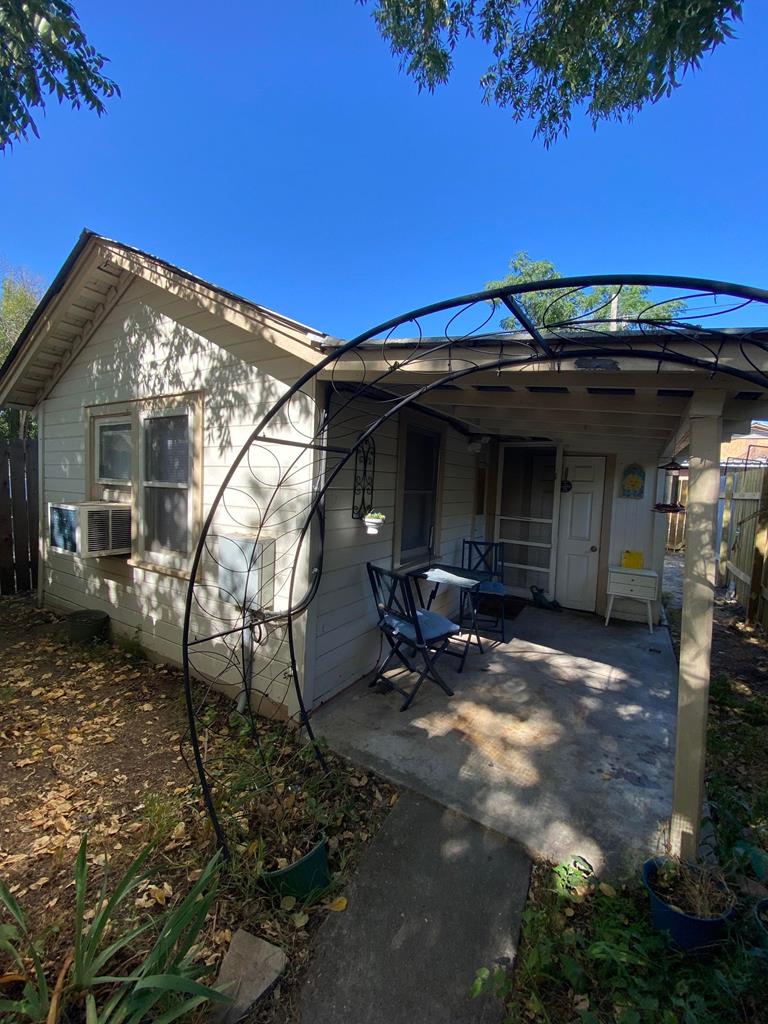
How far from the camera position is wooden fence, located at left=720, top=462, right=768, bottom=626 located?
219 inches

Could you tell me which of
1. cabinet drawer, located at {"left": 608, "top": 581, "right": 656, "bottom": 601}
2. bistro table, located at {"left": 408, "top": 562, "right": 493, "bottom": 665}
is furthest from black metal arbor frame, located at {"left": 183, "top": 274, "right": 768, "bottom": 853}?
cabinet drawer, located at {"left": 608, "top": 581, "right": 656, "bottom": 601}

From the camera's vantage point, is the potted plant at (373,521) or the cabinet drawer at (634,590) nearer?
the potted plant at (373,521)

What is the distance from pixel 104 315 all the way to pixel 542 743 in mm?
5736

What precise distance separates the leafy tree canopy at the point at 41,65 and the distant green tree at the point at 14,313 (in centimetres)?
1140

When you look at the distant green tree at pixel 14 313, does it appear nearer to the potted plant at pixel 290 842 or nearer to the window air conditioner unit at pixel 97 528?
the window air conditioner unit at pixel 97 528

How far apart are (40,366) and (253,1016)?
6164 millimetres

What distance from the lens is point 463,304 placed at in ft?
5.27

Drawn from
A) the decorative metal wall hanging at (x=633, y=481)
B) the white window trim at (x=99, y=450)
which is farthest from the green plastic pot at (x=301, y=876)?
the decorative metal wall hanging at (x=633, y=481)

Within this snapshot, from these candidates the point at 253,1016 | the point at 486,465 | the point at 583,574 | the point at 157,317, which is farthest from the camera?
the point at 486,465

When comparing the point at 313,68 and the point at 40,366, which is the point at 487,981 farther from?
the point at 313,68

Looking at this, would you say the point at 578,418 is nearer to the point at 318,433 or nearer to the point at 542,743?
the point at 318,433

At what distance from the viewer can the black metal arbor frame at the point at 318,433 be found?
5.47 feet

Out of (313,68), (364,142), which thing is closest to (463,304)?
(313,68)

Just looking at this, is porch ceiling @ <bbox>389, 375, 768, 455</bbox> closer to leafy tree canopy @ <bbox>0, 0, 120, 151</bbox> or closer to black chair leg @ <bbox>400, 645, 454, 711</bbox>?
black chair leg @ <bbox>400, 645, 454, 711</bbox>
